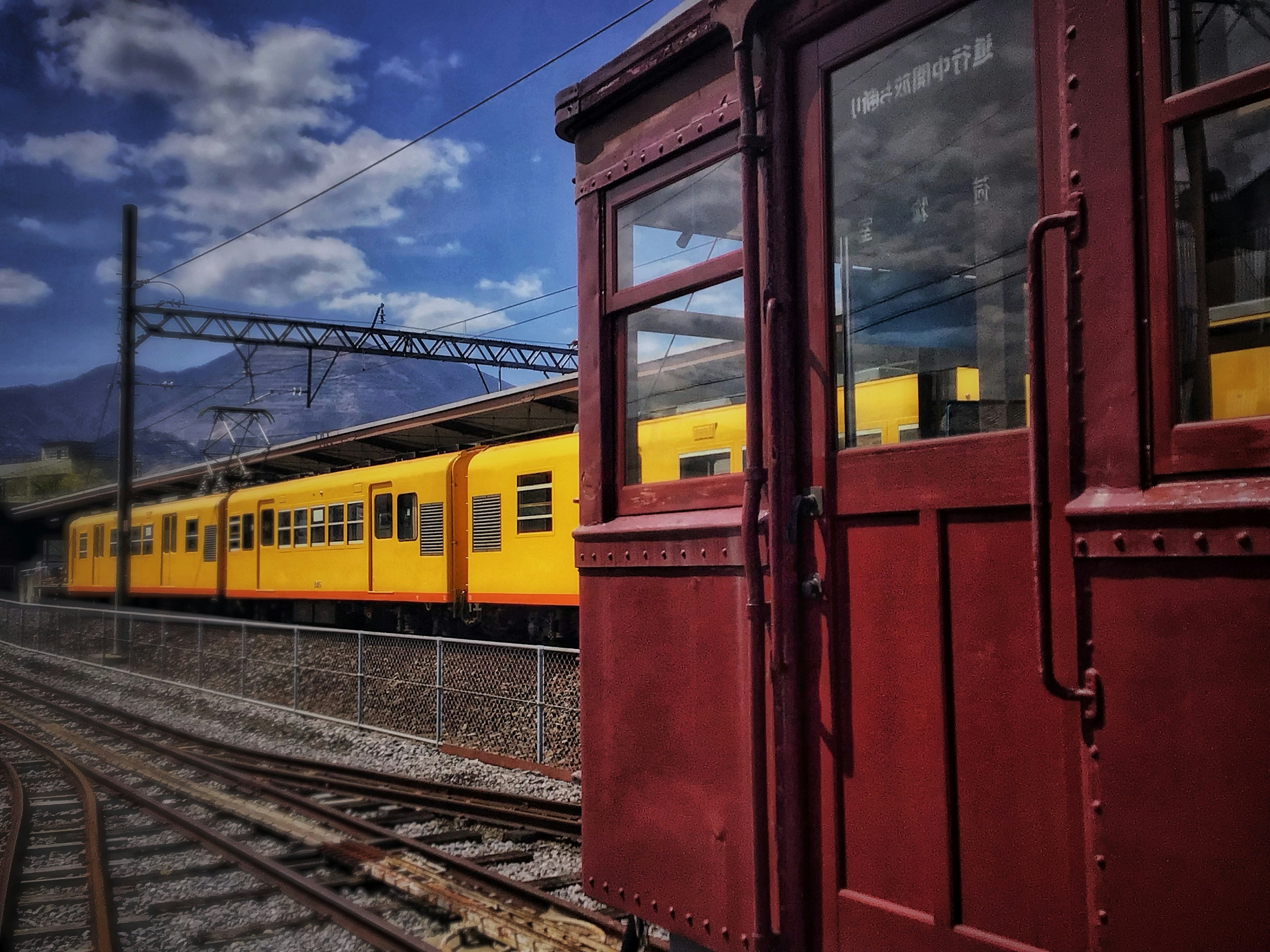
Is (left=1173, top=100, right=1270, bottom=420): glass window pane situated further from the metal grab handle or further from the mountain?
the mountain

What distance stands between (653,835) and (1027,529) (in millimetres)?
1674

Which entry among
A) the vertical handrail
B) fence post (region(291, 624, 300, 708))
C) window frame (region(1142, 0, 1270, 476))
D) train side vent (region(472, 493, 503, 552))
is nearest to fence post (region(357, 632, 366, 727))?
fence post (region(291, 624, 300, 708))

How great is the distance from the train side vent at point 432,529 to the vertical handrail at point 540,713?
7.21m

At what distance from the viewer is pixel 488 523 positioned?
15320mm

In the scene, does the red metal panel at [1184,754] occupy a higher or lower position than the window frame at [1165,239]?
lower

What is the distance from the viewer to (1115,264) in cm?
216

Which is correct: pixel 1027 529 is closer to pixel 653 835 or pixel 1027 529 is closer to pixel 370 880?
pixel 653 835

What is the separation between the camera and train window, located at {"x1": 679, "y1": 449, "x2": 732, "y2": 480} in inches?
124

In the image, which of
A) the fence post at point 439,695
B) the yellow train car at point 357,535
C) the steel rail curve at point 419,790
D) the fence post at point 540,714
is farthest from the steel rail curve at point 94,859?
the yellow train car at point 357,535

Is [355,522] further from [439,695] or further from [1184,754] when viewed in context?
[1184,754]

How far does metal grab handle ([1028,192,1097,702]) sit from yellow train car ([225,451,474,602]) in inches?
558

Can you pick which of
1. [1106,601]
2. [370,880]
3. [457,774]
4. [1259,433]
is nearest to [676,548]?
[1106,601]

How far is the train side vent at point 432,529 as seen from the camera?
1622 cm

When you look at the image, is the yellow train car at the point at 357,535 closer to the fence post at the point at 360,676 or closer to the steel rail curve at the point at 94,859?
the fence post at the point at 360,676
